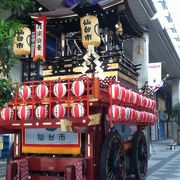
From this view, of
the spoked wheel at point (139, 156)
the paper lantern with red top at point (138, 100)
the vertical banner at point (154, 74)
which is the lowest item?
the spoked wheel at point (139, 156)

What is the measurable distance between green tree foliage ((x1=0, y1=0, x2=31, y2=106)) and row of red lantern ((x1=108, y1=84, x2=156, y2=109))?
10.7 ft

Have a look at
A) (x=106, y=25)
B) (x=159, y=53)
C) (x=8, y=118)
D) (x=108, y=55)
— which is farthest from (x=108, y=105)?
(x=159, y=53)

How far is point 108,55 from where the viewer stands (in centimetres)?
1034

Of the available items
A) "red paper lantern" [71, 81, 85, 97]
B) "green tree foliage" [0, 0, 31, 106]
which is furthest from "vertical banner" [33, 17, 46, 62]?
"green tree foliage" [0, 0, 31, 106]

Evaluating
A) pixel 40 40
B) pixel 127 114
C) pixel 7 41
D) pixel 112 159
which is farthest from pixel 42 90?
pixel 40 40

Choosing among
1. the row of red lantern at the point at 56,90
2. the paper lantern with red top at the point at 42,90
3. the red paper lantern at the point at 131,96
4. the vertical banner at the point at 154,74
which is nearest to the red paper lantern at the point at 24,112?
the row of red lantern at the point at 56,90

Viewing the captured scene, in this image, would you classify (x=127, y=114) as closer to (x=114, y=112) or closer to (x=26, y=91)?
(x=114, y=112)

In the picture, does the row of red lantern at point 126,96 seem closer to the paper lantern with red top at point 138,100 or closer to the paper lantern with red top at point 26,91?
the paper lantern with red top at point 138,100

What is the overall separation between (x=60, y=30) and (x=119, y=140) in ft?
16.6

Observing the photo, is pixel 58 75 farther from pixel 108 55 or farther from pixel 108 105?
pixel 108 105

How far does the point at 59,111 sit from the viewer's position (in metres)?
7.18

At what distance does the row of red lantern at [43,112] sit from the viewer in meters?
7.00

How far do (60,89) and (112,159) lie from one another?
2010mm

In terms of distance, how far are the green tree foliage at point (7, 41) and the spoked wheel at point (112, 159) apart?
3414 millimetres
